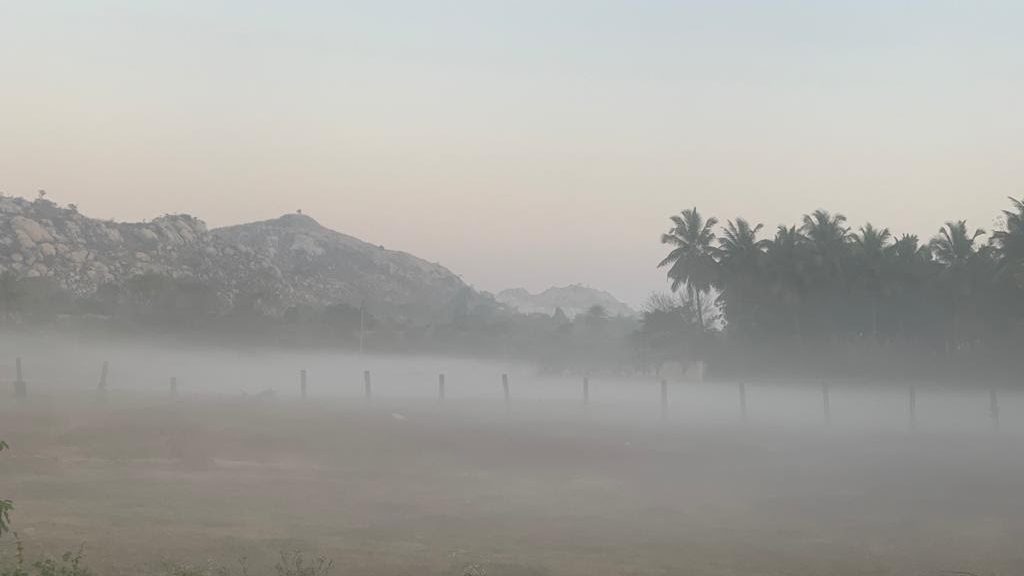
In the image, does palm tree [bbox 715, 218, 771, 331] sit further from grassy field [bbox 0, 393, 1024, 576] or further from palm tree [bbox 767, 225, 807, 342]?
grassy field [bbox 0, 393, 1024, 576]

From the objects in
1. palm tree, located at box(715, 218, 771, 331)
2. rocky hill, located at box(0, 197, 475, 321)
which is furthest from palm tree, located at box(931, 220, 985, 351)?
rocky hill, located at box(0, 197, 475, 321)

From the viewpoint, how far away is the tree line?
185ft

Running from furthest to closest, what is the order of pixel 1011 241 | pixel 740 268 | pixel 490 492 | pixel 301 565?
1. pixel 740 268
2. pixel 1011 241
3. pixel 490 492
4. pixel 301 565

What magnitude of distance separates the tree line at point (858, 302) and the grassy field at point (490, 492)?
23.7 metres

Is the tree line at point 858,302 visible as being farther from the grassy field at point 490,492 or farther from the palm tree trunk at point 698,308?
the grassy field at point 490,492

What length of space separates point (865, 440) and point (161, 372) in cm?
4872

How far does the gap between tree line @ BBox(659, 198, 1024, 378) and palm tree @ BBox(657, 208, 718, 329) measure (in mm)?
160

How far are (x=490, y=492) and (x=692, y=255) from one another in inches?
1955

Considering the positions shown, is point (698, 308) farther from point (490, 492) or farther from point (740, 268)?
point (490, 492)

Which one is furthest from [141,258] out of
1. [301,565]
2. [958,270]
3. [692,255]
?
[301,565]

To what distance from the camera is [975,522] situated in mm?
20391

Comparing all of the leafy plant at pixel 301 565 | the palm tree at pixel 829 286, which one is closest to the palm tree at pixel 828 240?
the palm tree at pixel 829 286

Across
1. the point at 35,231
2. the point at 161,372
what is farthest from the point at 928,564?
the point at 35,231

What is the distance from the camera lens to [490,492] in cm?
Result: 2344
